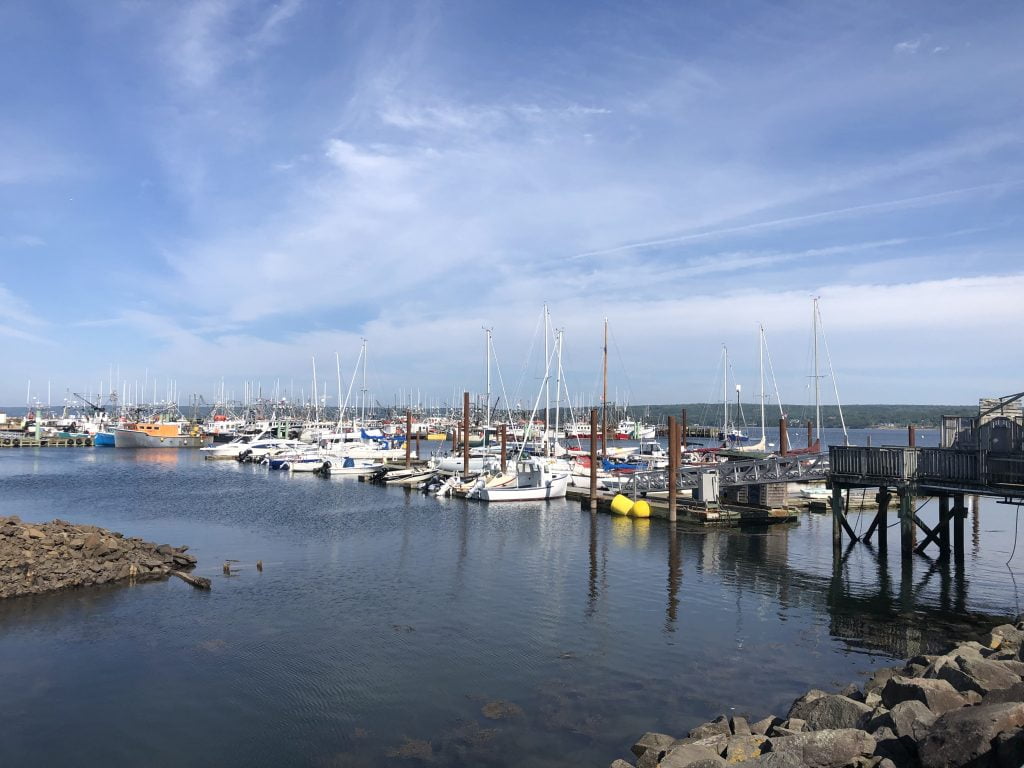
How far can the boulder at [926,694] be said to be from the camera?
1300 centimetres

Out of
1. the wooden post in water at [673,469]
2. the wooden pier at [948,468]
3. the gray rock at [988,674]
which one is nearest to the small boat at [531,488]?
the wooden post in water at [673,469]

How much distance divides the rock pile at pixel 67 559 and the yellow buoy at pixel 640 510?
24.9 meters

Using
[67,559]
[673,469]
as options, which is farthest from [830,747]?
[673,469]

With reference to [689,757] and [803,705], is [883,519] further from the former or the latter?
[689,757]

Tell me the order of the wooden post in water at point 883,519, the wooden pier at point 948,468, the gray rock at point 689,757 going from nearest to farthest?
the gray rock at point 689,757 < the wooden pier at point 948,468 < the wooden post in water at point 883,519

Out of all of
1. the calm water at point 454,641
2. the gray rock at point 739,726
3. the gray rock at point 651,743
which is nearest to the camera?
the gray rock at point 651,743

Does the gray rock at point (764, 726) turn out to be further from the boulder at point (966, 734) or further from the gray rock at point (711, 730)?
the boulder at point (966, 734)

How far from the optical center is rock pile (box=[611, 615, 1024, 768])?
1034 cm

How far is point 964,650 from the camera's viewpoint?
16859mm

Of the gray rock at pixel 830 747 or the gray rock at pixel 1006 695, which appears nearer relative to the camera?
the gray rock at pixel 830 747

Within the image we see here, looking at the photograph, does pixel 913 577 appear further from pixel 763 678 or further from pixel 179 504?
pixel 179 504

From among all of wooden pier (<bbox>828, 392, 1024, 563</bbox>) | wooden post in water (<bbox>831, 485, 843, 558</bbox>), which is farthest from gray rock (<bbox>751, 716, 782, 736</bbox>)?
wooden post in water (<bbox>831, 485, 843, 558</bbox>)

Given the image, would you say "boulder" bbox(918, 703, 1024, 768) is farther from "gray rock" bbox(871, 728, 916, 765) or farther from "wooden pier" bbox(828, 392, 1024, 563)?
"wooden pier" bbox(828, 392, 1024, 563)

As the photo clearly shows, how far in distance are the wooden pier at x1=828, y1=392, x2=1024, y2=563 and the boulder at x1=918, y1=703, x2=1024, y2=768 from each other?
58.6ft
